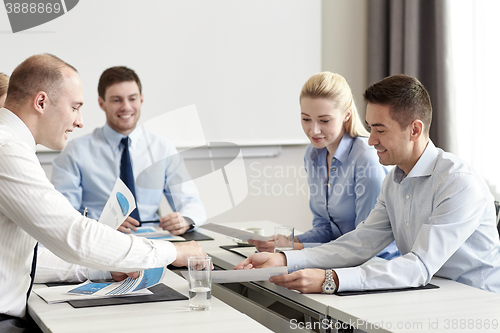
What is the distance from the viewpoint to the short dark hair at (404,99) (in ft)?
5.76

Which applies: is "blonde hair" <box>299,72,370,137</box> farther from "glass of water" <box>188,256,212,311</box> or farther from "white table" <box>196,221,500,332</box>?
"glass of water" <box>188,256,212,311</box>

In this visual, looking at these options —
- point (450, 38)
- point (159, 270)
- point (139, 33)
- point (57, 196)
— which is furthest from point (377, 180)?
point (139, 33)

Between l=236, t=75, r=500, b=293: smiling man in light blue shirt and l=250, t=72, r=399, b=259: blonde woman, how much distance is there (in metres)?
0.31

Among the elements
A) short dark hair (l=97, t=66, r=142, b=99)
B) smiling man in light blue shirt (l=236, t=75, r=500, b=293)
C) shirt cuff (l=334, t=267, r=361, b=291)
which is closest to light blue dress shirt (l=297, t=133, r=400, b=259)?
smiling man in light blue shirt (l=236, t=75, r=500, b=293)

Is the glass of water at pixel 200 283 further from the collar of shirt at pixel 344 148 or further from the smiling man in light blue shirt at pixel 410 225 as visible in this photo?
the collar of shirt at pixel 344 148

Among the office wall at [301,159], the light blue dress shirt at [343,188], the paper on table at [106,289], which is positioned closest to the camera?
the paper on table at [106,289]

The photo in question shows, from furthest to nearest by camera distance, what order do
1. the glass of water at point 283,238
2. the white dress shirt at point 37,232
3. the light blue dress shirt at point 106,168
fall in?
the light blue dress shirt at point 106,168
the glass of water at point 283,238
the white dress shirt at point 37,232

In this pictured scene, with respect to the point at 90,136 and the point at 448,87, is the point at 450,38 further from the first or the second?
the point at 90,136

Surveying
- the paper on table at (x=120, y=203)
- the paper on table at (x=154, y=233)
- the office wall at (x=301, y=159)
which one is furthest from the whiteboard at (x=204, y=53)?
the paper on table at (x=120, y=203)

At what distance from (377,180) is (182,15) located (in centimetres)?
226

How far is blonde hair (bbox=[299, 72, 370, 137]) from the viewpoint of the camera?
231 centimetres

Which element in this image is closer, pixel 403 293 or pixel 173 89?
pixel 403 293

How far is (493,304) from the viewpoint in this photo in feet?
4.55

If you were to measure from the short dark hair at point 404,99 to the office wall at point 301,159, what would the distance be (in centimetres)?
240
